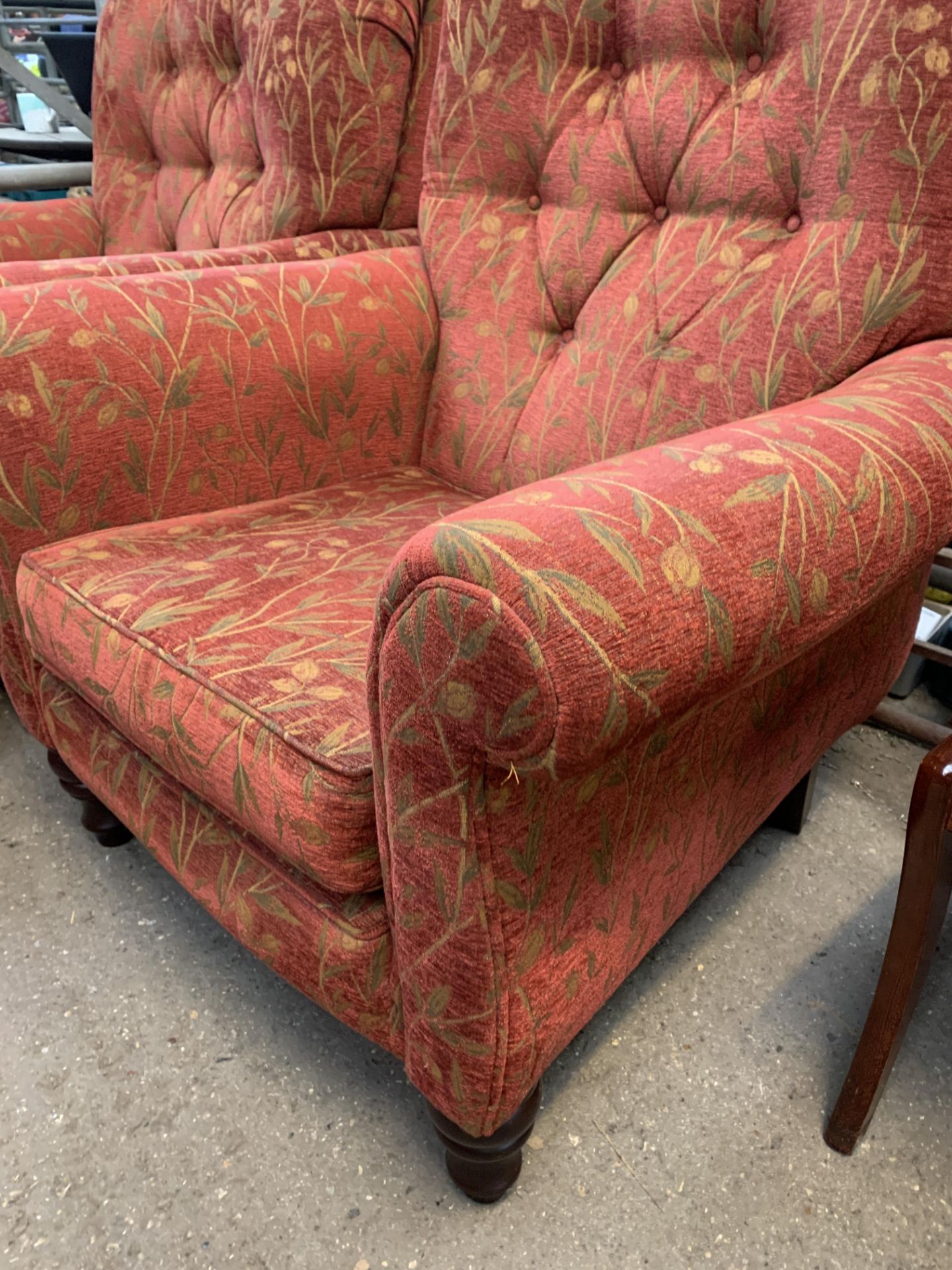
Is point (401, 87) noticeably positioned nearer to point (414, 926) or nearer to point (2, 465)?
point (2, 465)

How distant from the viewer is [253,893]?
0.84 metres

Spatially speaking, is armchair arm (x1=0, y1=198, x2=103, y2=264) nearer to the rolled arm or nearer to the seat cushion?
the seat cushion

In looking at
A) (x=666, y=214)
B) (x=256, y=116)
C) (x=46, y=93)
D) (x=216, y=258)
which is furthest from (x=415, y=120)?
(x=46, y=93)

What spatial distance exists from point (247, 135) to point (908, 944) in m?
1.46

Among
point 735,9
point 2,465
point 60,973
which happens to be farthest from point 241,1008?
point 735,9

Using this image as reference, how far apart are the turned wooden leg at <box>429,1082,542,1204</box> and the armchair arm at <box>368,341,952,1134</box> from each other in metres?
0.06

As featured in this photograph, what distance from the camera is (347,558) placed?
3.29 ft

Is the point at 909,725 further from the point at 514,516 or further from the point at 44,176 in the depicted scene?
the point at 44,176

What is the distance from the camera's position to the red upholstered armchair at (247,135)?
1.28 metres

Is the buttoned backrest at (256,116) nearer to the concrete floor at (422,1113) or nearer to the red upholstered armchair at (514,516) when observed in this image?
the red upholstered armchair at (514,516)

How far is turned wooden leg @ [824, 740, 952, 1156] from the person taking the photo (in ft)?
2.29

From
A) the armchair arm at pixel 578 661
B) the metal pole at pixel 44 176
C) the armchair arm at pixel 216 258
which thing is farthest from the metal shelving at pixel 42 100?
the armchair arm at pixel 578 661

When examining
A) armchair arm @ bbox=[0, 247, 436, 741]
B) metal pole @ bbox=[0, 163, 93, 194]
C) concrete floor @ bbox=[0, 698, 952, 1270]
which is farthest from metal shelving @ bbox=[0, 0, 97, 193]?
concrete floor @ bbox=[0, 698, 952, 1270]

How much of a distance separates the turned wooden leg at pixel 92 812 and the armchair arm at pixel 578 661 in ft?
2.09
